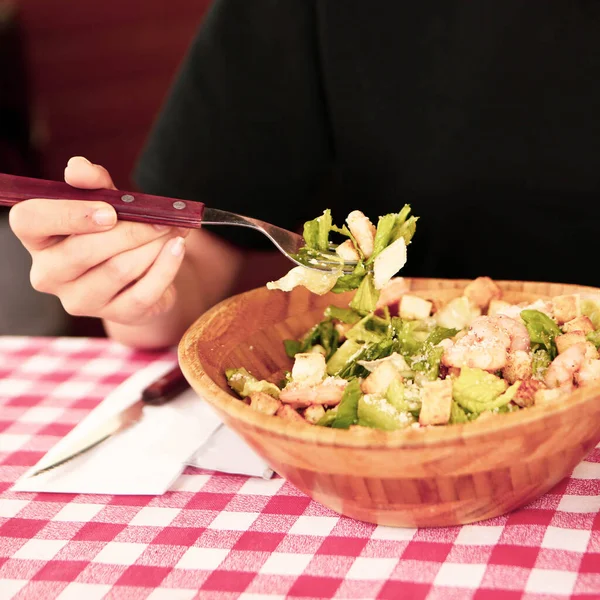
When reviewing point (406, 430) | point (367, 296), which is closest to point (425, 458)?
point (406, 430)

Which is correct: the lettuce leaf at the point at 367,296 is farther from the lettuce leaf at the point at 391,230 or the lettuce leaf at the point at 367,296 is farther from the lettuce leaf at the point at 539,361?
the lettuce leaf at the point at 539,361

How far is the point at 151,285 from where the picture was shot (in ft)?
3.91

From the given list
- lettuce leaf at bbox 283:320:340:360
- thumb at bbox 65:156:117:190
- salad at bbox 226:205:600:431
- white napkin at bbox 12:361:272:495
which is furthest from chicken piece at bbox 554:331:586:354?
thumb at bbox 65:156:117:190

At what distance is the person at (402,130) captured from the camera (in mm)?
1633

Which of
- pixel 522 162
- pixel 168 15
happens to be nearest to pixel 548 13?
pixel 522 162

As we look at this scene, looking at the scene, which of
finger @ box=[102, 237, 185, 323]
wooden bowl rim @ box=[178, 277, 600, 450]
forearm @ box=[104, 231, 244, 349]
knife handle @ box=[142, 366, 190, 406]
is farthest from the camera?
forearm @ box=[104, 231, 244, 349]

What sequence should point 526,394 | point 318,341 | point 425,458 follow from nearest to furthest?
point 425,458 → point 526,394 → point 318,341

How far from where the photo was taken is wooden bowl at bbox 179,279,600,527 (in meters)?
0.76

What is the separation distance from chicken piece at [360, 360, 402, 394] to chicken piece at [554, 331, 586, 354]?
239 millimetres

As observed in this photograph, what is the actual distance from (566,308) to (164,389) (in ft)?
2.14

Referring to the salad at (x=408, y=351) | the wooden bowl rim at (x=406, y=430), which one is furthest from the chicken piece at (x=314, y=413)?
the wooden bowl rim at (x=406, y=430)

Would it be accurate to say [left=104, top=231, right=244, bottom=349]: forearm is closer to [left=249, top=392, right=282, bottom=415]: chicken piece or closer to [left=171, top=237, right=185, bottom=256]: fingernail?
[left=171, top=237, right=185, bottom=256]: fingernail

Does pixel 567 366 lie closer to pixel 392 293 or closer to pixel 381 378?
pixel 381 378

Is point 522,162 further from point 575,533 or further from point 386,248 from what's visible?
point 575,533
